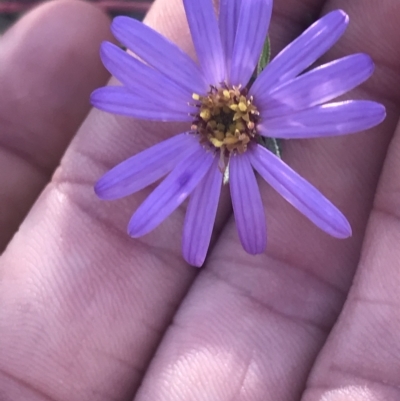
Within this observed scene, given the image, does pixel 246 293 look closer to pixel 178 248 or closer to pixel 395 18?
pixel 178 248

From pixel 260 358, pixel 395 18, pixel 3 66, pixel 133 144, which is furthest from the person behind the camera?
pixel 3 66

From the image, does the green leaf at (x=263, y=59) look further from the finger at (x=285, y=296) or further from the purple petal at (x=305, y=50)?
the finger at (x=285, y=296)

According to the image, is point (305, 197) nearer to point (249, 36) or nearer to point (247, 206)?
point (247, 206)

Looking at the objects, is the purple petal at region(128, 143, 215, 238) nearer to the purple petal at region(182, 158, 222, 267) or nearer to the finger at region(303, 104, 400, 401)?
the purple petal at region(182, 158, 222, 267)

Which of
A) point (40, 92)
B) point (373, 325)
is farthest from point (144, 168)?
point (40, 92)

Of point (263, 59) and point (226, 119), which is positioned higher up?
point (263, 59)

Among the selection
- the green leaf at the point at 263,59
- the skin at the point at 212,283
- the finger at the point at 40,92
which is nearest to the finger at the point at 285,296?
the skin at the point at 212,283

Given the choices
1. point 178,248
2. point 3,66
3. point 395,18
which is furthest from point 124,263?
point 395,18

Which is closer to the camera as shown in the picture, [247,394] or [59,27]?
[247,394]
